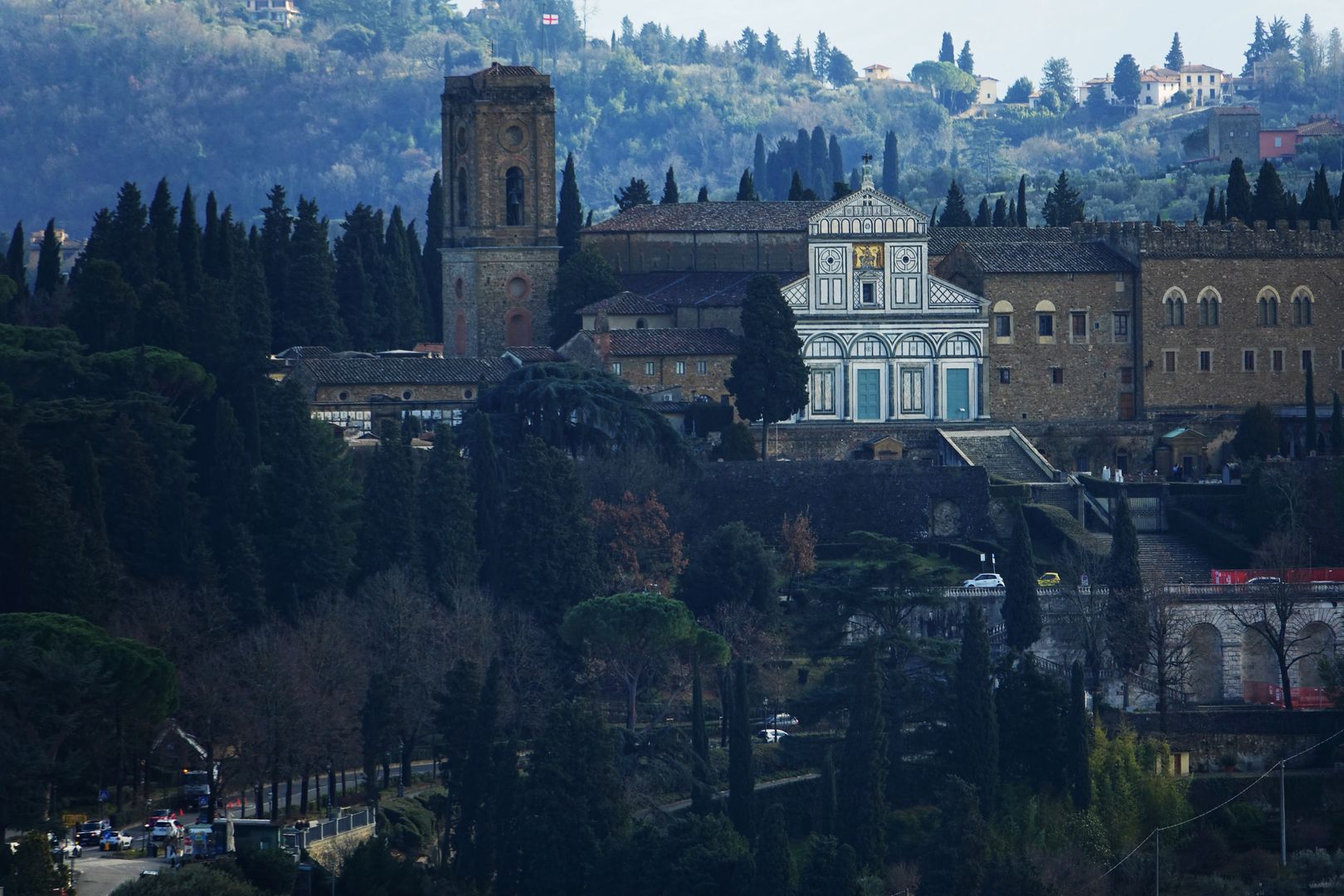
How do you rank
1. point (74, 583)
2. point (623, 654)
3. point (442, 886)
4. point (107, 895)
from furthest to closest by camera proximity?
point (623, 654)
point (74, 583)
point (442, 886)
point (107, 895)

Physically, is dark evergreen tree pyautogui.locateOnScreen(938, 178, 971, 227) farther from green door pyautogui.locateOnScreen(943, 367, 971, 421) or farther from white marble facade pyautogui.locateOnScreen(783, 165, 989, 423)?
green door pyautogui.locateOnScreen(943, 367, 971, 421)

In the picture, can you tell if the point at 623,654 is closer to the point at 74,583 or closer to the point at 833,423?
the point at 74,583

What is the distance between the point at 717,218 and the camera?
84.9 m

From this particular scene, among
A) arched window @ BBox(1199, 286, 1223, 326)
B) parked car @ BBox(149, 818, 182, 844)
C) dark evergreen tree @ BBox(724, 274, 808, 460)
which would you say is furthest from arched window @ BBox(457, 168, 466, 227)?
parked car @ BBox(149, 818, 182, 844)

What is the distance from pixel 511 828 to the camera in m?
53.1

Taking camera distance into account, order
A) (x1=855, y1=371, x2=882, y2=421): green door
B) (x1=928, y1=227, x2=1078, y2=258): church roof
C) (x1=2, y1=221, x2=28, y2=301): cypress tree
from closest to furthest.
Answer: (x1=2, y1=221, x2=28, y2=301): cypress tree < (x1=855, y1=371, x2=882, y2=421): green door < (x1=928, y1=227, x2=1078, y2=258): church roof

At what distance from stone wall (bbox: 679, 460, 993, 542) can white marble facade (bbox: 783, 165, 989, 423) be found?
7.53 metres

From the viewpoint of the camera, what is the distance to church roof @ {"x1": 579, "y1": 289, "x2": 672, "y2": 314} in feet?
265

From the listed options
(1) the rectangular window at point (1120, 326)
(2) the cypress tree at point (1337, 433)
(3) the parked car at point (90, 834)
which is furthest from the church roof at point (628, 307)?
(3) the parked car at point (90, 834)

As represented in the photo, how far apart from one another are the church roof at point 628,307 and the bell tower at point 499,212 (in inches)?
141

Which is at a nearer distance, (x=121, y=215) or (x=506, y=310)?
(x=121, y=215)

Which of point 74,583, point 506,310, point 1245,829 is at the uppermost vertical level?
point 506,310

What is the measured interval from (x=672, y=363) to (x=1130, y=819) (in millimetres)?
23754

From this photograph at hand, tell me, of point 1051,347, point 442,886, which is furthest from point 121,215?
point 442,886
